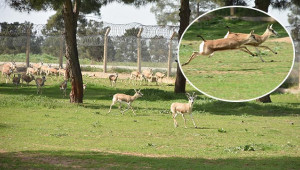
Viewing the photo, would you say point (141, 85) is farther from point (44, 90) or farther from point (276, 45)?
point (276, 45)

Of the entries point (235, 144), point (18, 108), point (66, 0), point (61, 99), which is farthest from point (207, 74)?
point (61, 99)

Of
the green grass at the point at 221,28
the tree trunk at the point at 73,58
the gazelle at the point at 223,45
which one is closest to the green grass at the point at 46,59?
the tree trunk at the point at 73,58

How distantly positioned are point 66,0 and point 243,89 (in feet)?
43.9

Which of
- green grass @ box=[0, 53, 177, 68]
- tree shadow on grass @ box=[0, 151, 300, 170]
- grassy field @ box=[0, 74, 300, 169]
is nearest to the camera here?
tree shadow on grass @ box=[0, 151, 300, 170]

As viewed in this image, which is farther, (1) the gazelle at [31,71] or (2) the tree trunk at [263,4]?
(1) the gazelle at [31,71]

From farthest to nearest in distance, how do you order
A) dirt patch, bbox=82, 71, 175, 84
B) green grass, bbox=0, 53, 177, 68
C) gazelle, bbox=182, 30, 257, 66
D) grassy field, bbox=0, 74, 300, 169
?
1. green grass, bbox=0, 53, 177, 68
2. dirt patch, bbox=82, 71, 175, 84
3. grassy field, bbox=0, 74, 300, 169
4. gazelle, bbox=182, 30, 257, 66

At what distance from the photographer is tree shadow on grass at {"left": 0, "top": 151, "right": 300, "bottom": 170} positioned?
28.7 feet

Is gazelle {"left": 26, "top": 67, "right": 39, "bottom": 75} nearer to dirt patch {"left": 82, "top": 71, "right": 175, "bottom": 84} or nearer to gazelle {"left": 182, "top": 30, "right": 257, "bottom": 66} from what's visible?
dirt patch {"left": 82, "top": 71, "right": 175, "bottom": 84}

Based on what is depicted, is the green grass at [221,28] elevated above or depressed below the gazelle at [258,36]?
above

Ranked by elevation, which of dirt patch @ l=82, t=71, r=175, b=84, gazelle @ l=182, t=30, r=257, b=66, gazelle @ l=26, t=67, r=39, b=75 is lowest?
dirt patch @ l=82, t=71, r=175, b=84

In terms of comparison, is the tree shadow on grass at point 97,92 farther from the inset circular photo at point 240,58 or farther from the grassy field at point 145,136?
the inset circular photo at point 240,58

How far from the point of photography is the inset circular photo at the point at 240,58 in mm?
5645

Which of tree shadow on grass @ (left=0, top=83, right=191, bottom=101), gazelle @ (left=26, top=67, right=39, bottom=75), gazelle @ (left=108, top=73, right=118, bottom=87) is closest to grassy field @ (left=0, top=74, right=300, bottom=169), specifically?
Result: tree shadow on grass @ (left=0, top=83, right=191, bottom=101)

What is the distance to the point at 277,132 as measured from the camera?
14102 mm
